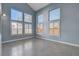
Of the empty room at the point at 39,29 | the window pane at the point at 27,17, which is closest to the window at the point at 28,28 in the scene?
the empty room at the point at 39,29

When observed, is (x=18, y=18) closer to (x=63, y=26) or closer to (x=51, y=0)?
(x=51, y=0)

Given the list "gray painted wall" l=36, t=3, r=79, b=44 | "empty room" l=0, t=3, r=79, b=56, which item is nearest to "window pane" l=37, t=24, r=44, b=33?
"empty room" l=0, t=3, r=79, b=56

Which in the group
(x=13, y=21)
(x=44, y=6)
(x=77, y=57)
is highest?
(x=44, y=6)

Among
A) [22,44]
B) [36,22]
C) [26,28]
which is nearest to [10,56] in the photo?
[22,44]

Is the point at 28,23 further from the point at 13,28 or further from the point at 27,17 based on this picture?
the point at 13,28

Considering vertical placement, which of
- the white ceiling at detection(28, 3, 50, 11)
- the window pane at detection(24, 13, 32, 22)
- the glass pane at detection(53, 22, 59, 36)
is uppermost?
the white ceiling at detection(28, 3, 50, 11)

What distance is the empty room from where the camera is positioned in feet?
6.36

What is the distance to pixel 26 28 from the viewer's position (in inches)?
82.1

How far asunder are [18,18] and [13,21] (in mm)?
109

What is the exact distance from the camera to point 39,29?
2.12 meters

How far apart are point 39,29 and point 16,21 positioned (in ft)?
1.55

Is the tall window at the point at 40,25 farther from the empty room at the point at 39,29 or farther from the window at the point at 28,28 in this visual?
the window at the point at 28,28

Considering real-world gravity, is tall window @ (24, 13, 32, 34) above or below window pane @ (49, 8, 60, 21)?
below

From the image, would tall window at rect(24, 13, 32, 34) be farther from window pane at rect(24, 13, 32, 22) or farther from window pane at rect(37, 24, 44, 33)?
window pane at rect(37, 24, 44, 33)
